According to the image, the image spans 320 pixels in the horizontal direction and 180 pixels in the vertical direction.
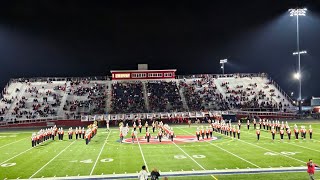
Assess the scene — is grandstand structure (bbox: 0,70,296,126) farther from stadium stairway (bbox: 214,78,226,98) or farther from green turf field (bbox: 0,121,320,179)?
green turf field (bbox: 0,121,320,179)

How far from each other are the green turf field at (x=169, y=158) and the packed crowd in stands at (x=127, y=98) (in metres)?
24.8

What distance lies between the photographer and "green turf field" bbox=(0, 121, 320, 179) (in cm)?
1536

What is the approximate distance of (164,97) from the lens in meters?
54.5

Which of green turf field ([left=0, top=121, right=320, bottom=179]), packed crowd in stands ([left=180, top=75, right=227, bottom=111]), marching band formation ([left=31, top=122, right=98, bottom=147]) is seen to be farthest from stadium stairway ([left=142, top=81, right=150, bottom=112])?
green turf field ([left=0, top=121, right=320, bottom=179])

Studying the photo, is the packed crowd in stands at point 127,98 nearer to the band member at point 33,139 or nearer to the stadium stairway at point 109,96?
the stadium stairway at point 109,96

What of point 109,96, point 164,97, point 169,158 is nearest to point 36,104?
point 109,96

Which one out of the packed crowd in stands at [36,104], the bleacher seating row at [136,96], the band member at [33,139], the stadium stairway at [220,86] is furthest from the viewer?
the stadium stairway at [220,86]

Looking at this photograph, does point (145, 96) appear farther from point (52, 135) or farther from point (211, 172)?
point (211, 172)

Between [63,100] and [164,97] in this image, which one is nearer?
[63,100]

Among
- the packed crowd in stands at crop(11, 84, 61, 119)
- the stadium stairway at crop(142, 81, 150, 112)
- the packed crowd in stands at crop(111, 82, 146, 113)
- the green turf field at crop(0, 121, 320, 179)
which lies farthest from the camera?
the stadium stairway at crop(142, 81, 150, 112)

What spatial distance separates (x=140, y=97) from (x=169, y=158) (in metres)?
36.1

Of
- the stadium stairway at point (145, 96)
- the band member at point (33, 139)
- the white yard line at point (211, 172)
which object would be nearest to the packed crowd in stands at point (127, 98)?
the stadium stairway at point (145, 96)

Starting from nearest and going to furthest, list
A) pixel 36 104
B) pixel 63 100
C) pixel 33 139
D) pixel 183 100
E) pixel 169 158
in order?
pixel 169 158 → pixel 33 139 → pixel 36 104 → pixel 63 100 → pixel 183 100

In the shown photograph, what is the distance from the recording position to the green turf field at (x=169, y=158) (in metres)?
15.4
